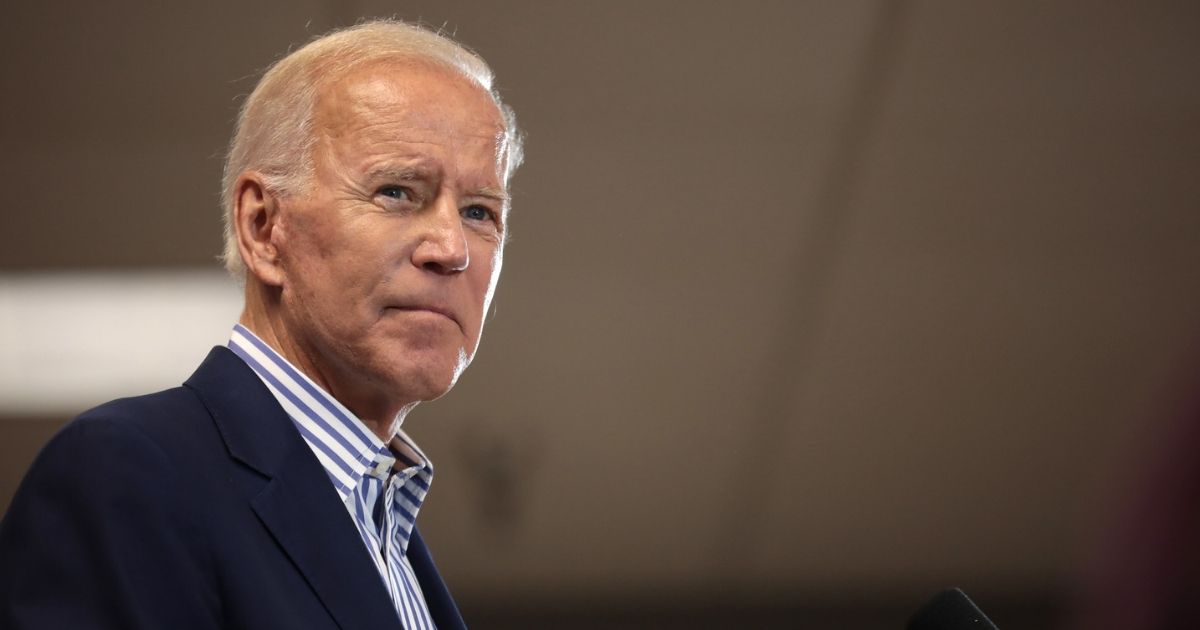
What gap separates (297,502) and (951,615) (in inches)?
24.6

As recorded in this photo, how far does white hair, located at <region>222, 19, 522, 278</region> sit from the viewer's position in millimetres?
1530

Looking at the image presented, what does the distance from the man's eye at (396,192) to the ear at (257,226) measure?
0.14 m

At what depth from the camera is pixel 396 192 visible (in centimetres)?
149

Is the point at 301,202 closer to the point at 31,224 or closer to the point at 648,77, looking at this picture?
the point at 648,77

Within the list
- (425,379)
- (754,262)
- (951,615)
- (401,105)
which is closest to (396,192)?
(401,105)

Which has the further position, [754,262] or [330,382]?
[754,262]

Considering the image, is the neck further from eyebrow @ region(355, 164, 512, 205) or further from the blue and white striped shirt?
eyebrow @ region(355, 164, 512, 205)

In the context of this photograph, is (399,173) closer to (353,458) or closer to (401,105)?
(401,105)

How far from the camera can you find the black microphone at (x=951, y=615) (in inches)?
47.2

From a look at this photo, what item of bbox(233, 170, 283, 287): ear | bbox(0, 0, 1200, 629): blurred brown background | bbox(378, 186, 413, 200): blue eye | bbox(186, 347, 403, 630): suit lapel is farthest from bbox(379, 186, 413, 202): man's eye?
bbox(0, 0, 1200, 629): blurred brown background

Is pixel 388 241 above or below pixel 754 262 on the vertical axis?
above

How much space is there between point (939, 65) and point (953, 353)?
1.48 metres

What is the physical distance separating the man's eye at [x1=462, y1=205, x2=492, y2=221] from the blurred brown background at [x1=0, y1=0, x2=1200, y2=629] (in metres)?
2.51

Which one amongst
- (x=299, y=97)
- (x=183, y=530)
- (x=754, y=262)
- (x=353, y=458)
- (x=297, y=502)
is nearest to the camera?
(x=183, y=530)
